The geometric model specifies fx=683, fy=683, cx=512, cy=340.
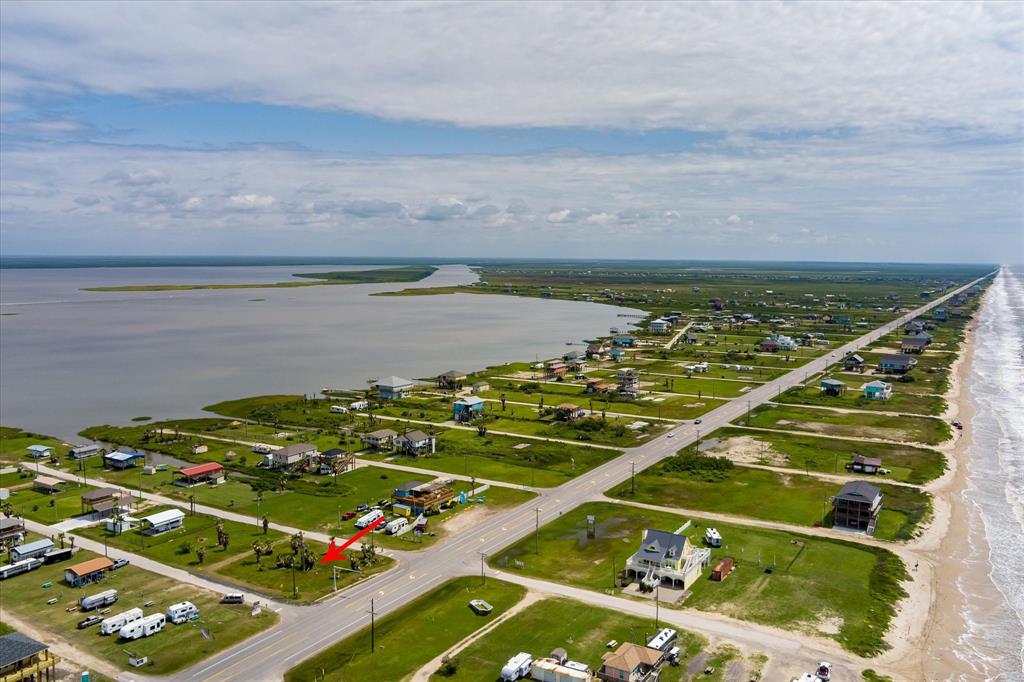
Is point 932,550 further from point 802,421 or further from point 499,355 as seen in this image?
point 499,355

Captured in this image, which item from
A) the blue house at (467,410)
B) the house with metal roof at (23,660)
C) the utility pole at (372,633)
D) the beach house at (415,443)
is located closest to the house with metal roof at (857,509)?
the utility pole at (372,633)

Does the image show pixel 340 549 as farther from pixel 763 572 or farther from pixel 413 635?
pixel 763 572

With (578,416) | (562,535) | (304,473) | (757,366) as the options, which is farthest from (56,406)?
(757,366)

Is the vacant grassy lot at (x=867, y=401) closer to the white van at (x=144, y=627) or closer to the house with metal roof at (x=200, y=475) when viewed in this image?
the house with metal roof at (x=200, y=475)

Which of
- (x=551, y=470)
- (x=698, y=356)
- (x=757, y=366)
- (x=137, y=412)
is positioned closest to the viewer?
(x=551, y=470)

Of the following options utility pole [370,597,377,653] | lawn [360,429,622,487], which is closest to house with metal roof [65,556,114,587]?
utility pole [370,597,377,653]

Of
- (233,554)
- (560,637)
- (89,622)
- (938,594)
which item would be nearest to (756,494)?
(938,594)
